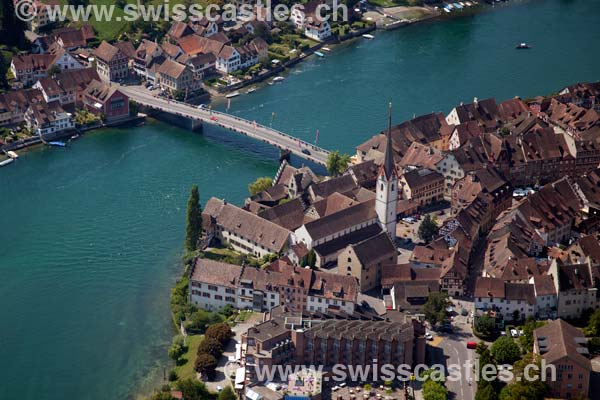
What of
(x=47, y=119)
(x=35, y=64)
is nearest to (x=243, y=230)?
(x=47, y=119)

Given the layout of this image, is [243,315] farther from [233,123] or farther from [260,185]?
[233,123]

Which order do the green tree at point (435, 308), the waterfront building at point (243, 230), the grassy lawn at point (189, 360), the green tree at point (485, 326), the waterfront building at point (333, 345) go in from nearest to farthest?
the waterfront building at point (333, 345) < the grassy lawn at point (189, 360) < the green tree at point (485, 326) < the green tree at point (435, 308) < the waterfront building at point (243, 230)

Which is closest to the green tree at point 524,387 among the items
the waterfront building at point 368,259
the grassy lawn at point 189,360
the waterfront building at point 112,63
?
the waterfront building at point 368,259

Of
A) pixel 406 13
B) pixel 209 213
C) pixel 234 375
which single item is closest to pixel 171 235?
pixel 209 213

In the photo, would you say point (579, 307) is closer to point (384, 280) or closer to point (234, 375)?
point (384, 280)

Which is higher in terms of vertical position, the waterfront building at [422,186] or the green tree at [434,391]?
the waterfront building at [422,186]

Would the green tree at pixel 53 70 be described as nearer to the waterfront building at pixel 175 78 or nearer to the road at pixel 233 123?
the road at pixel 233 123
